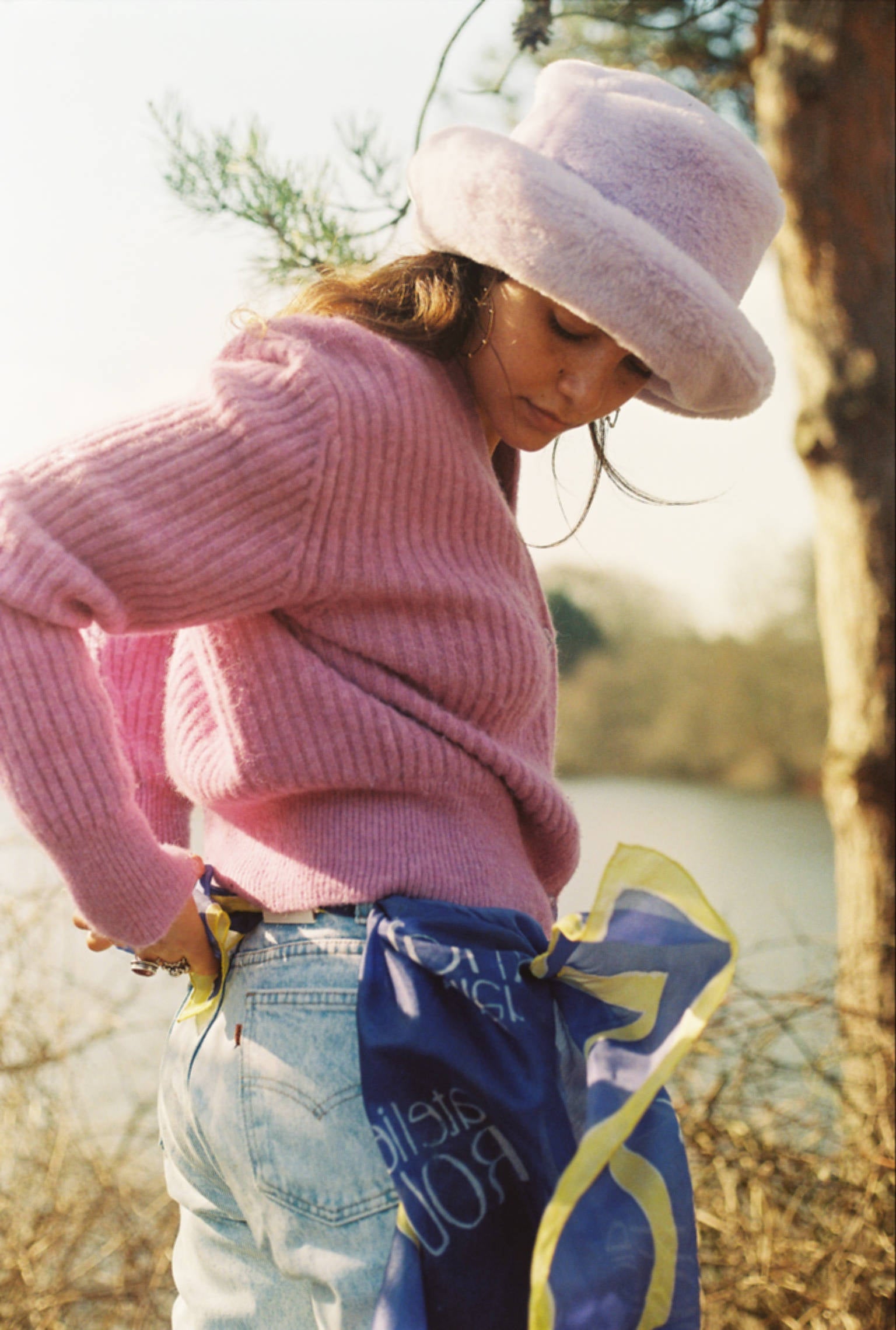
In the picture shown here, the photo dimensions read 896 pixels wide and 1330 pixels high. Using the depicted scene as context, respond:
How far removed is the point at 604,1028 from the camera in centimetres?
72

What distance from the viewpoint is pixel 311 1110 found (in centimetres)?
71

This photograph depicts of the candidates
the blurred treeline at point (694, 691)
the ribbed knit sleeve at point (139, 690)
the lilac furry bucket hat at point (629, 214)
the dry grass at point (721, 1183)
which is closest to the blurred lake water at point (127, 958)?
the dry grass at point (721, 1183)

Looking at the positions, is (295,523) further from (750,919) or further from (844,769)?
(750,919)

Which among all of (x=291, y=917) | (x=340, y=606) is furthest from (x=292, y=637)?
(x=291, y=917)

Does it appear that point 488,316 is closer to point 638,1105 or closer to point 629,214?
point 629,214

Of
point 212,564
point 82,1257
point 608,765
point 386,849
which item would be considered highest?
point 212,564

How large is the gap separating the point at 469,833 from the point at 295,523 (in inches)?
9.6

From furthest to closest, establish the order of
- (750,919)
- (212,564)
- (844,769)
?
(750,919) < (844,769) < (212,564)

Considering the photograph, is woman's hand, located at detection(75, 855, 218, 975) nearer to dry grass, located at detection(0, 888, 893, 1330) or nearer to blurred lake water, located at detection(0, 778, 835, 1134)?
blurred lake water, located at detection(0, 778, 835, 1134)

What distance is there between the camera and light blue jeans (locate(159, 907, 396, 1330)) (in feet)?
2.29

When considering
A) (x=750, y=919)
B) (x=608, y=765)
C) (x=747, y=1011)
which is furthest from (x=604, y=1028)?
(x=608, y=765)

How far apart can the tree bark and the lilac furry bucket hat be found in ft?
4.10

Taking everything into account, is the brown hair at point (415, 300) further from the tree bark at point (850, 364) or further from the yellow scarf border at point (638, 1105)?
the tree bark at point (850, 364)

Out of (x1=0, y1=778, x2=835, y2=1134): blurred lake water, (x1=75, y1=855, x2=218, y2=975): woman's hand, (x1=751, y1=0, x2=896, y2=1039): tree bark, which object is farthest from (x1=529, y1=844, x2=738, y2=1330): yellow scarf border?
(x1=751, y1=0, x2=896, y2=1039): tree bark
